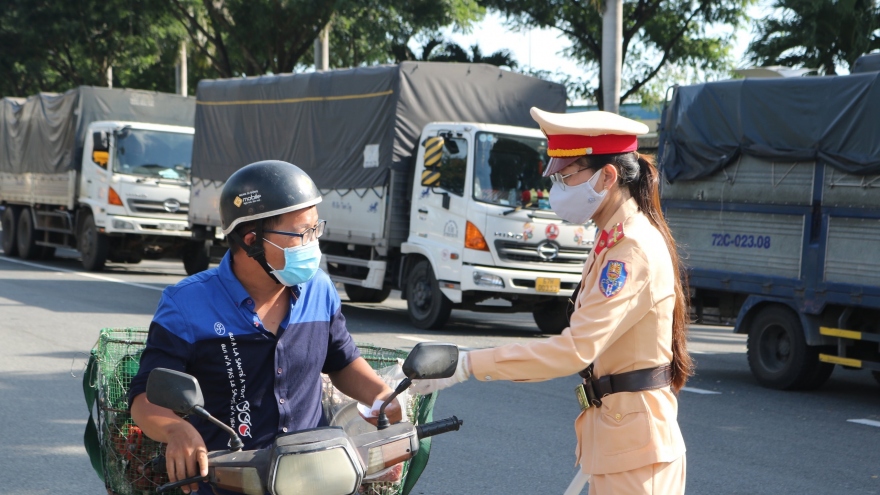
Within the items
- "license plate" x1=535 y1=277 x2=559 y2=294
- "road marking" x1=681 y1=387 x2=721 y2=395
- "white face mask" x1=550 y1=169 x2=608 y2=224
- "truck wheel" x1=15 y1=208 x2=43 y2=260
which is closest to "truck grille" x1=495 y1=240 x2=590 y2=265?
"license plate" x1=535 y1=277 x2=559 y2=294

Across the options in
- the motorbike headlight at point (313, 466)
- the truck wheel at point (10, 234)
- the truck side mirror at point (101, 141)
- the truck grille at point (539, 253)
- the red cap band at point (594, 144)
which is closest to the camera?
the motorbike headlight at point (313, 466)

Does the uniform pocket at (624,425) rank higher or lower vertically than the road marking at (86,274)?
higher

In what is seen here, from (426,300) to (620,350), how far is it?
10670 mm

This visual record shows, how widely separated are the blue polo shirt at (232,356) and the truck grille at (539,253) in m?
9.94

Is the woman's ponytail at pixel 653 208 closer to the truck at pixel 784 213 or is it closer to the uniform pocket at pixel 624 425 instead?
the uniform pocket at pixel 624 425

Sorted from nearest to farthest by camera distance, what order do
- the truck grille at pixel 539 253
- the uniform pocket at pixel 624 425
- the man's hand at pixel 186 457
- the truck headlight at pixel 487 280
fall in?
the man's hand at pixel 186 457, the uniform pocket at pixel 624 425, the truck headlight at pixel 487 280, the truck grille at pixel 539 253

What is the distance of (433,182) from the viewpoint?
13.2 metres

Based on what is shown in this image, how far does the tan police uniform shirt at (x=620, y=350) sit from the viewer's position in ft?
9.26

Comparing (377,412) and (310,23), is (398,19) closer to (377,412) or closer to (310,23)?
(310,23)

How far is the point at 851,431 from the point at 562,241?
208 inches

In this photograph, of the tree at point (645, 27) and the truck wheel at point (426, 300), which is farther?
the tree at point (645, 27)

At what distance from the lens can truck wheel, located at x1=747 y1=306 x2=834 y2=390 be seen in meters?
9.91

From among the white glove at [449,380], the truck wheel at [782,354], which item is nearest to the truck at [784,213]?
the truck wheel at [782,354]

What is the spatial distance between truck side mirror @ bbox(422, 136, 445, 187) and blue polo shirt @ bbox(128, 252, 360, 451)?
1022 cm
